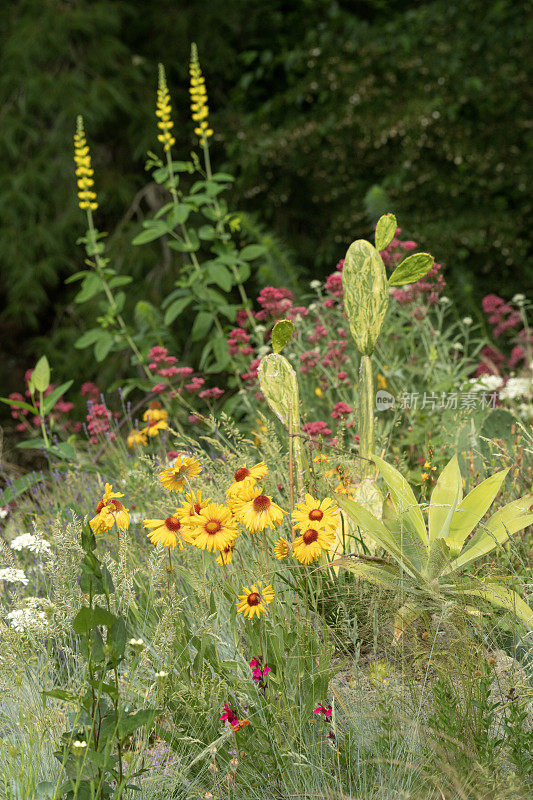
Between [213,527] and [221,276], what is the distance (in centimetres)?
239

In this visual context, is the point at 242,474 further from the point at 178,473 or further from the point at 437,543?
the point at 437,543

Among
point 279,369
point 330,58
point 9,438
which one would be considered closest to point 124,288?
point 9,438

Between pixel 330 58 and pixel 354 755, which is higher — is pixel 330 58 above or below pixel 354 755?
above

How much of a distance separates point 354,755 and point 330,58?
542 centimetres

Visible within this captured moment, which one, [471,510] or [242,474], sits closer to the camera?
[242,474]

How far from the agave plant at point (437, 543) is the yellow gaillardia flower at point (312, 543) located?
20cm

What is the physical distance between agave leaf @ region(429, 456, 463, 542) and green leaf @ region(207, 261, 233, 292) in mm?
1995

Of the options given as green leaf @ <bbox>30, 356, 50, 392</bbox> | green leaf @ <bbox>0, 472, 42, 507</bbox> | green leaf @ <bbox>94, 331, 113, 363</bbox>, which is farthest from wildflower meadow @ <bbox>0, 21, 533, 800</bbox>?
green leaf @ <bbox>94, 331, 113, 363</bbox>

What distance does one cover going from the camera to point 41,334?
6.22 metres

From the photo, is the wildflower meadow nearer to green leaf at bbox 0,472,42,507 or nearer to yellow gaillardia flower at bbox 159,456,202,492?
yellow gaillardia flower at bbox 159,456,202,492

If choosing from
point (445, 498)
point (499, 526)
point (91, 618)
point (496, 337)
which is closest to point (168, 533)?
point (91, 618)

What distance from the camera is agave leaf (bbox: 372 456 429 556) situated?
6.90ft

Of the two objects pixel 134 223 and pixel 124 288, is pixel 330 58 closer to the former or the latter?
pixel 134 223

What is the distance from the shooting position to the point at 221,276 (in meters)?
4.01
